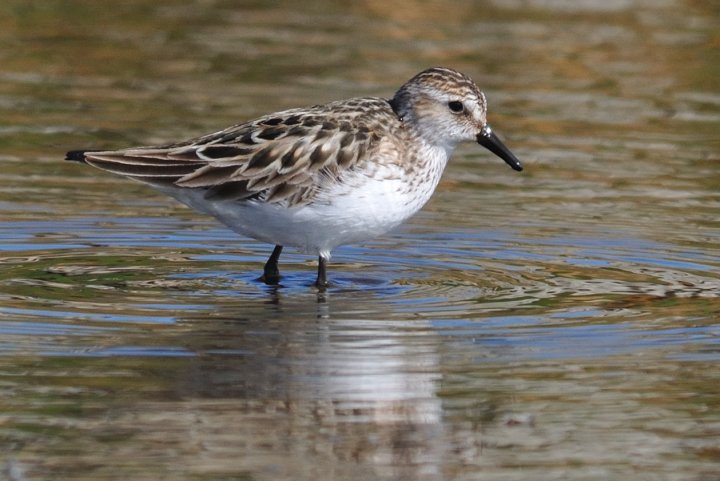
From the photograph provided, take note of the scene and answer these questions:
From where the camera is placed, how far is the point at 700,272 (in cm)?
1219

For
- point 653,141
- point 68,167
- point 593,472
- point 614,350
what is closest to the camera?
point 593,472

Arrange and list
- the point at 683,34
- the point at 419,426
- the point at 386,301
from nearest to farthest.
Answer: the point at 419,426 < the point at 386,301 < the point at 683,34

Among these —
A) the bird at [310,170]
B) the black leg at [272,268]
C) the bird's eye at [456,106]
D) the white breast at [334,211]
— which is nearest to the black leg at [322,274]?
the bird at [310,170]

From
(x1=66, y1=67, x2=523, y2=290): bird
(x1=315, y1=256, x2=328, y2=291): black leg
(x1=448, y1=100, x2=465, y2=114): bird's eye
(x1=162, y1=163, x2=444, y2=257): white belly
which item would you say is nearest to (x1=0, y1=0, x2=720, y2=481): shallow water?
(x1=315, y1=256, x2=328, y2=291): black leg

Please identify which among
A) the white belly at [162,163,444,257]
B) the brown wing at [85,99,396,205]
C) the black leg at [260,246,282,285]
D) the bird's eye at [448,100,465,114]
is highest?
the bird's eye at [448,100,465,114]

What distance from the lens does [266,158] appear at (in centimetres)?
1136

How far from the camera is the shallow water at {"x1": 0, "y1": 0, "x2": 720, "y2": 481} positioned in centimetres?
799

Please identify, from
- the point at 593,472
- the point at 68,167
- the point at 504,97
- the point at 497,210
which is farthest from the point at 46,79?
the point at 593,472

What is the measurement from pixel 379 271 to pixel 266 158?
5.07ft

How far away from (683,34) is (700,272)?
924 centimetres

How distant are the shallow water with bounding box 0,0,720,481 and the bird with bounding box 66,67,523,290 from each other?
0.54 m

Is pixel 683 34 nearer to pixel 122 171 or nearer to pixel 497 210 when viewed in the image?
pixel 497 210

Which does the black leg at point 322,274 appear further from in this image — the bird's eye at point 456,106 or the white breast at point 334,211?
the bird's eye at point 456,106

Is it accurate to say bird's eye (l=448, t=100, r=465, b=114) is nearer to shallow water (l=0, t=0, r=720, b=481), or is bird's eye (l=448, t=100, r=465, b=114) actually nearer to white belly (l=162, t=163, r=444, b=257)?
white belly (l=162, t=163, r=444, b=257)
